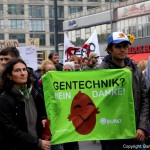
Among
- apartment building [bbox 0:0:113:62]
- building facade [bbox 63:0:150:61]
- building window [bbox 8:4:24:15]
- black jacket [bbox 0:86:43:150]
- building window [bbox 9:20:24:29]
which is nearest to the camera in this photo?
black jacket [bbox 0:86:43:150]

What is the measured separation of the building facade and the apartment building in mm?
14286

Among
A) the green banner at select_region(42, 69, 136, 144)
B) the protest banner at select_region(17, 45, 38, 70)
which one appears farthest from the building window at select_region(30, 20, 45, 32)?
the green banner at select_region(42, 69, 136, 144)

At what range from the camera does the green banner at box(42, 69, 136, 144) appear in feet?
15.9

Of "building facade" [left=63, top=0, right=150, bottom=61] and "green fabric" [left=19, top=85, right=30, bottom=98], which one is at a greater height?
"building facade" [left=63, top=0, right=150, bottom=61]

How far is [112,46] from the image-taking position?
16.0 ft

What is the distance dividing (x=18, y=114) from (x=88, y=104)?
86 centimetres

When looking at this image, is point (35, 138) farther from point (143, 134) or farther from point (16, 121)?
point (143, 134)

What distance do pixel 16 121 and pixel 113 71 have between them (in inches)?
43.9

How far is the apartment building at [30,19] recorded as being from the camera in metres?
80.6

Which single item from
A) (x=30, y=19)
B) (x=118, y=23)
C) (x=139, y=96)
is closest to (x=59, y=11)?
(x=30, y=19)

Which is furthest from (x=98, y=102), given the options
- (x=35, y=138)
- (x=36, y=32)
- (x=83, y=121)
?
(x=36, y=32)

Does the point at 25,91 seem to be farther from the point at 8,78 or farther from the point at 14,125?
the point at 14,125

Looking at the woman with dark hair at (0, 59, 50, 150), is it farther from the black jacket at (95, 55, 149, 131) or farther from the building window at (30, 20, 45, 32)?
the building window at (30, 20, 45, 32)

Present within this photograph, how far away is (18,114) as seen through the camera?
14.1 feet
